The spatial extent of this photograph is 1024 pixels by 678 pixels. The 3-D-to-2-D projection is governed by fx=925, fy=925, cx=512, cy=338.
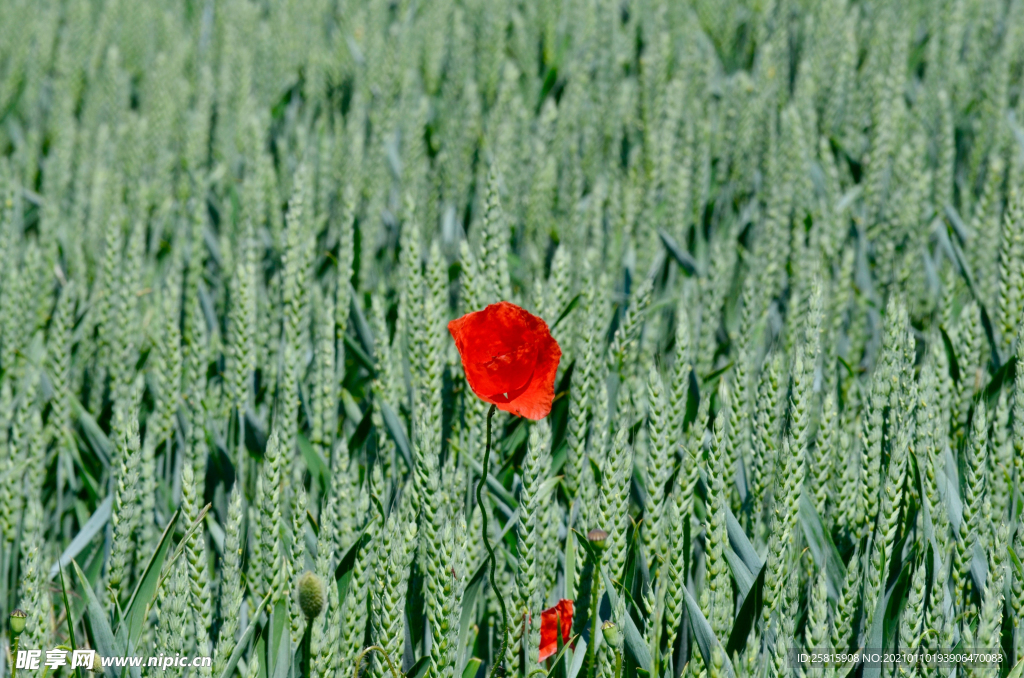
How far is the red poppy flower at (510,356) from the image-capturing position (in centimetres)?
98

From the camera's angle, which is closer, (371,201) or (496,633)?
(496,633)

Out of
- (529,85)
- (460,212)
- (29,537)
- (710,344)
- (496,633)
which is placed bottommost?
(496,633)

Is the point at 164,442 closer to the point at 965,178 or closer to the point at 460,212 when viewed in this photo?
the point at 460,212

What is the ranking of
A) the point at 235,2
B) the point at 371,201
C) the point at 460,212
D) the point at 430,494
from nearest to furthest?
the point at 430,494
the point at 371,201
the point at 460,212
the point at 235,2

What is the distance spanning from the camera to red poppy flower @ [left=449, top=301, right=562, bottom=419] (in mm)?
979

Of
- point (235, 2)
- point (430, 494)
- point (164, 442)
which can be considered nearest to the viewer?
point (430, 494)

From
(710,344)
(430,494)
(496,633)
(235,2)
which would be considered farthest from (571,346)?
(235,2)

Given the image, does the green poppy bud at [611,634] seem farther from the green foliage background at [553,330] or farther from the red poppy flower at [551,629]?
the red poppy flower at [551,629]

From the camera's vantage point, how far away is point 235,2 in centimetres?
281

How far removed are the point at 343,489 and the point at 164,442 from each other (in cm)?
44

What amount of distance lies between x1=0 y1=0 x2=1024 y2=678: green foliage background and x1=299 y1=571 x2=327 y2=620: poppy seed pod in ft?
0.10

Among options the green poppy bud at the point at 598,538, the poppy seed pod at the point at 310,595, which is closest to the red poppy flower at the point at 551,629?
the green poppy bud at the point at 598,538

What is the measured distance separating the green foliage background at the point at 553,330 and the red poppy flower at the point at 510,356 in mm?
54

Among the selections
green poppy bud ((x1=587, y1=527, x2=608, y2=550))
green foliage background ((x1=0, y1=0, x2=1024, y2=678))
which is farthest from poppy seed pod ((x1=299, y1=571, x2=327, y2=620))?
green poppy bud ((x1=587, y1=527, x2=608, y2=550))
